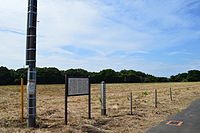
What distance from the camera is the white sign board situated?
7.18m

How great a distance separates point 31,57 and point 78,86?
2058 mm

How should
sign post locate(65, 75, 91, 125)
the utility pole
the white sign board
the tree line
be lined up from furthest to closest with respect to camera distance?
1. the tree line
2. the white sign board
3. sign post locate(65, 75, 91, 125)
4. the utility pole

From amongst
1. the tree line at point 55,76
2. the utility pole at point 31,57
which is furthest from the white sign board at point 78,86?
the tree line at point 55,76

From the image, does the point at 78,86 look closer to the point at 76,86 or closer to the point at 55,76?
the point at 76,86

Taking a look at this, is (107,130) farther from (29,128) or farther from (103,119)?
(29,128)

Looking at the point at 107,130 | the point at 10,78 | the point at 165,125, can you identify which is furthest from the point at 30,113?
the point at 10,78

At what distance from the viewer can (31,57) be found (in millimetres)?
6371

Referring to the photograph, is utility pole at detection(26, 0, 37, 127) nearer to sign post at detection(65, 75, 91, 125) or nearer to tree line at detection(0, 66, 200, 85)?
sign post at detection(65, 75, 91, 125)

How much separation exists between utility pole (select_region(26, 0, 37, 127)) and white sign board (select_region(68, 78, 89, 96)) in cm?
128

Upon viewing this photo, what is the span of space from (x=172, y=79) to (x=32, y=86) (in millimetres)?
106541

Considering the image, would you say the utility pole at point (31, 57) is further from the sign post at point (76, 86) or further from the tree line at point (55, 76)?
the tree line at point (55, 76)

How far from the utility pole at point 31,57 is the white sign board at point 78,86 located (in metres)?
1.28

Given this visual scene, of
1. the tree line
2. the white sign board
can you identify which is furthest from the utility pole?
the tree line

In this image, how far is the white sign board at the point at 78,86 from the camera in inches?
283
